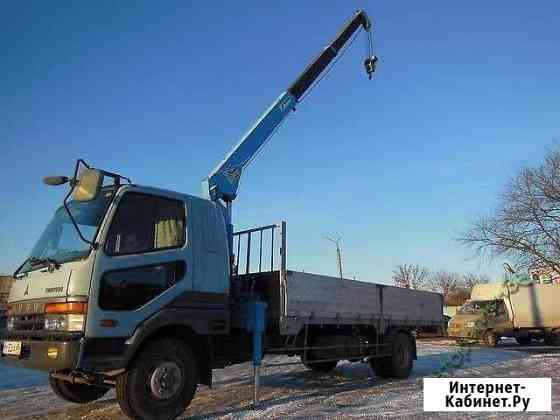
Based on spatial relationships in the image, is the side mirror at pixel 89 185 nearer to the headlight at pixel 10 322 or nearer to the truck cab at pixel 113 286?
the truck cab at pixel 113 286

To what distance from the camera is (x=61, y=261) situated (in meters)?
5.89

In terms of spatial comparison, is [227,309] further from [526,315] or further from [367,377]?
[526,315]

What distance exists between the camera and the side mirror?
559 centimetres

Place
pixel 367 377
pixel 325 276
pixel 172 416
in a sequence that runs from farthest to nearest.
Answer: pixel 367 377, pixel 325 276, pixel 172 416

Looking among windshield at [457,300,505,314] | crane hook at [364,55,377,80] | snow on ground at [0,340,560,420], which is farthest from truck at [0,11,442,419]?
windshield at [457,300,505,314]

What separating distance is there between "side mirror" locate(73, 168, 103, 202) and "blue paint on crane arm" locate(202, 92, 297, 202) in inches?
134

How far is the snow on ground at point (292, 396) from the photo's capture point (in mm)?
6965

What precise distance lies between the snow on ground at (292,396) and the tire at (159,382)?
806 mm

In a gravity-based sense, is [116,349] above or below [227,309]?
below

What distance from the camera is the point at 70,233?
610 centimetres

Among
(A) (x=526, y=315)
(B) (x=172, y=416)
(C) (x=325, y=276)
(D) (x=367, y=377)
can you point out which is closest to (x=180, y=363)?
(B) (x=172, y=416)

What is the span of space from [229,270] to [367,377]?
4978 millimetres

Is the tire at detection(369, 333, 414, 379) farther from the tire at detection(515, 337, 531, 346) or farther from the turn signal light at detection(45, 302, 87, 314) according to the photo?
the tire at detection(515, 337, 531, 346)

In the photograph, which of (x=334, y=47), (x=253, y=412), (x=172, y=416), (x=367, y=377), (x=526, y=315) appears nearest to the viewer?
(x=172, y=416)
